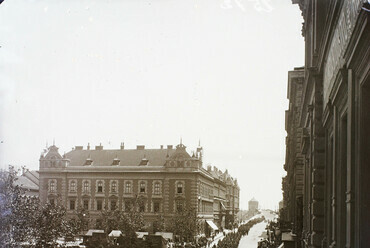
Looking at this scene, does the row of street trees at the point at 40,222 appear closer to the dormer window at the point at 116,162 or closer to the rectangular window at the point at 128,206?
the rectangular window at the point at 128,206

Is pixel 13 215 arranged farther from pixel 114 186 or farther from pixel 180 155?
pixel 114 186

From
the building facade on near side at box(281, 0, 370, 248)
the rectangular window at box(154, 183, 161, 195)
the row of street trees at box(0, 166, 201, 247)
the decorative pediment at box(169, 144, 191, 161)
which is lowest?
the row of street trees at box(0, 166, 201, 247)

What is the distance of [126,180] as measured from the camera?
61031 millimetres

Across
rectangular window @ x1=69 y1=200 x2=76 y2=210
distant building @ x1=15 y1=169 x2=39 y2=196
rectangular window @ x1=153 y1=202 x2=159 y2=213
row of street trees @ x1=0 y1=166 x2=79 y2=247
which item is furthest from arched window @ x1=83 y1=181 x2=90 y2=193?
row of street trees @ x1=0 y1=166 x2=79 y2=247

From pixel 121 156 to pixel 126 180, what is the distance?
4.67 metres

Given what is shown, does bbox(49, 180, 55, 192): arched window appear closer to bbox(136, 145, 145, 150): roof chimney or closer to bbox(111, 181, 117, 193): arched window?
bbox(111, 181, 117, 193): arched window

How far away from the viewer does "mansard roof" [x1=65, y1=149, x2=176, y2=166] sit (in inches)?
2481

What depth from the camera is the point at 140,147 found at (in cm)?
6588

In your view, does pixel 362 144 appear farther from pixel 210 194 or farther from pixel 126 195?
pixel 210 194

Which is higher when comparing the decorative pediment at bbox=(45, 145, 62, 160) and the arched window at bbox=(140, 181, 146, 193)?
the decorative pediment at bbox=(45, 145, 62, 160)

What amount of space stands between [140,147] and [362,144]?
60856mm

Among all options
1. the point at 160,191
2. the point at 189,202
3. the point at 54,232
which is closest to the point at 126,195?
the point at 160,191

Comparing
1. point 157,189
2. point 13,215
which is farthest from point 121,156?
point 13,215

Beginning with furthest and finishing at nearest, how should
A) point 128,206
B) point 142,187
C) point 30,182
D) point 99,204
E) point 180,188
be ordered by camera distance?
point 30,182, point 99,204, point 142,187, point 180,188, point 128,206
